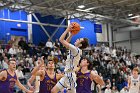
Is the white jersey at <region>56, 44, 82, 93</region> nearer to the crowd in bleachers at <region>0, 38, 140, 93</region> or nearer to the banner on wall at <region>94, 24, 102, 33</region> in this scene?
the crowd in bleachers at <region>0, 38, 140, 93</region>

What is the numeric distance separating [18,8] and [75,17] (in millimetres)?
6704

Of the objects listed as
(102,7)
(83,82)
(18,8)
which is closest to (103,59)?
(102,7)

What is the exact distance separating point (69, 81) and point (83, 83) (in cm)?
71

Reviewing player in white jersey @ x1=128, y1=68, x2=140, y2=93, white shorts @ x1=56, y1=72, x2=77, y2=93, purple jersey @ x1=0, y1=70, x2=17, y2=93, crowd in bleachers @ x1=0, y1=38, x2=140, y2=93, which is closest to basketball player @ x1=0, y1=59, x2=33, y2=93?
purple jersey @ x1=0, y1=70, x2=17, y2=93

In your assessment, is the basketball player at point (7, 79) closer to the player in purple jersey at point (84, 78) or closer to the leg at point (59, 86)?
the leg at point (59, 86)

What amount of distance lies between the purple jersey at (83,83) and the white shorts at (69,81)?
1.92ft

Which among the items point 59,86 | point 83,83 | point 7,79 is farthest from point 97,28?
point 59,86

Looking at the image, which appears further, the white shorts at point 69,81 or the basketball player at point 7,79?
the basketball player at point 7,79

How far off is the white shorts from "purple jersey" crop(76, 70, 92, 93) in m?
0.58

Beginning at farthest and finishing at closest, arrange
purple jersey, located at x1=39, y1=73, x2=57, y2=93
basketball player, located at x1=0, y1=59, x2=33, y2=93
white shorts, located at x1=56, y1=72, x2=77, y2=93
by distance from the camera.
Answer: purple jersey, located at x1=39, y1=73, x2=57, y2=93 < basketball player, located at x1=0, y1=59, x2=33, y2=93 < white shorts, located at x1=56, y1=72, x2=77, y2=93

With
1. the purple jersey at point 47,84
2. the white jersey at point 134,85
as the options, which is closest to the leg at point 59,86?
the purple jersey at point 47,84

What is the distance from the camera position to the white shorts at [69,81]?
A: 7348mm

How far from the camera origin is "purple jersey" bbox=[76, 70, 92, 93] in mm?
7973

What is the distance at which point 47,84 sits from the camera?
777cm
